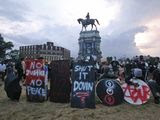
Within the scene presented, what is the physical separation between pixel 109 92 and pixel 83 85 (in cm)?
108

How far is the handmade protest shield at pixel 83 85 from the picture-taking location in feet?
40.3

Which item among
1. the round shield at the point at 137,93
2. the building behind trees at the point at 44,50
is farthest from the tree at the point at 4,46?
the round shield at the point at 137,93

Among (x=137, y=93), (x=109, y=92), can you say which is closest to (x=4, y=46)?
(x=109, y=92)

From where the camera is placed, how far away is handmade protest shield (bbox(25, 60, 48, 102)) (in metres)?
13.8

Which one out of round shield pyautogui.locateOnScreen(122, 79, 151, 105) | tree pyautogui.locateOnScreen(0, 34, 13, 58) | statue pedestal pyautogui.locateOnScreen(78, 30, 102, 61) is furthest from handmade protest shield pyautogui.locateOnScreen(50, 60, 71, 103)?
tree pyautogui.locateOnScreen(0, 34, 13, 58)

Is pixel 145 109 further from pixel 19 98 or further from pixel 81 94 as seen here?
pixel 19 98

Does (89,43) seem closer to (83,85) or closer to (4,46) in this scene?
(4,46)

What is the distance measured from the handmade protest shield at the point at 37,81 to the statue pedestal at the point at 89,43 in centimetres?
4773

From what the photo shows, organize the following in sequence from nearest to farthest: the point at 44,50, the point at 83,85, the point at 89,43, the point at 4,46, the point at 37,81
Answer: the point at 83,85 → the point at 37,81 → the point at 89,43 → the point at 4,46 → the point at 44,50

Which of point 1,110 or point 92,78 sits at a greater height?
point 92,78

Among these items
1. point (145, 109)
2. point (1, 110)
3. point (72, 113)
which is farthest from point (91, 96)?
point (1, 110)

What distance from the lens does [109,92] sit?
12.7m

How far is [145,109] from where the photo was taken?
A: 11773mm

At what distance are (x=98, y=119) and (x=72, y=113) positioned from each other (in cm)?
116
